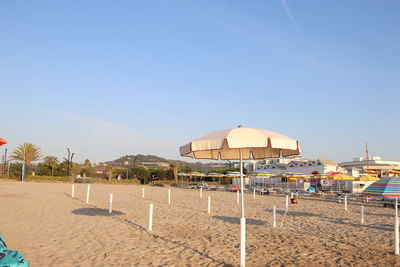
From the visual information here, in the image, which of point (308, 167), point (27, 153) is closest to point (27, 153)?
point (27, 153)

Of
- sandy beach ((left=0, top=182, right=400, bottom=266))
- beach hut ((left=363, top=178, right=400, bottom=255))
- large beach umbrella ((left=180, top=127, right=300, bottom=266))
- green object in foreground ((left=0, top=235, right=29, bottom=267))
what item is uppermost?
large beach umbrella ((left=180, top=127, right=300, bottom=266))

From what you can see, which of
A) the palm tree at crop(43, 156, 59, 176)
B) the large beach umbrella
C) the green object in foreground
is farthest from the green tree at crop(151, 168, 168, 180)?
the green object in foreground

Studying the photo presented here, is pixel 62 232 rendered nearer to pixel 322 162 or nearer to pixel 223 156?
pixel 223 156

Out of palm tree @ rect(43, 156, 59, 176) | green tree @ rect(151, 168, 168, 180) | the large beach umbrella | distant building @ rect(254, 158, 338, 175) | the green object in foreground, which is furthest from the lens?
green tree @ rect(151, 168, 168, 180)

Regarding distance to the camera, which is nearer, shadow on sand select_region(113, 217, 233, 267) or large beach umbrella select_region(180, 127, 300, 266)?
large beach umbrella select_region(180, 127, 300, 266)

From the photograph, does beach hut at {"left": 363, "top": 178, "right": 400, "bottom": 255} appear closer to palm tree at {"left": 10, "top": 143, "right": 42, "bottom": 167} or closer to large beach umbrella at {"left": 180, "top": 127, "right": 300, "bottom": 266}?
large beach umbrella at {"left": 180, "top": 127, "right": 300, "bottom": 266}

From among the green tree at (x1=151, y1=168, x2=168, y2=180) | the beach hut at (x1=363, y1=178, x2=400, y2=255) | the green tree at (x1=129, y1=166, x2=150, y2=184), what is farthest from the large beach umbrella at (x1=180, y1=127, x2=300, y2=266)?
the green tree at (x1=129, y1=166, x2=150, y2=184)

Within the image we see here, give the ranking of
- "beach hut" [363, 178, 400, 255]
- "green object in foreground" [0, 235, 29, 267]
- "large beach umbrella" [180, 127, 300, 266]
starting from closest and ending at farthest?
"green object in foreground" [0, 235, 29, 267] → "large beach umbrella" [180, 127, 300, 266] → "beach hut" [363, 178, 400, 255]

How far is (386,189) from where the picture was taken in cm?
950

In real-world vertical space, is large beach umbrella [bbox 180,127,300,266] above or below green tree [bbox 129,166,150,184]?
above

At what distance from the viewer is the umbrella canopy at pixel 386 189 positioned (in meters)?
9.32

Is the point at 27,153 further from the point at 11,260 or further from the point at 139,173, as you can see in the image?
the point at 11,260

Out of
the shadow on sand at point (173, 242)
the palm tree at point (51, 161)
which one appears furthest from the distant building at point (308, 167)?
the palm tree at point (51, 161)

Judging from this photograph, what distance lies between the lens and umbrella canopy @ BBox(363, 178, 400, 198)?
932 centimetres
